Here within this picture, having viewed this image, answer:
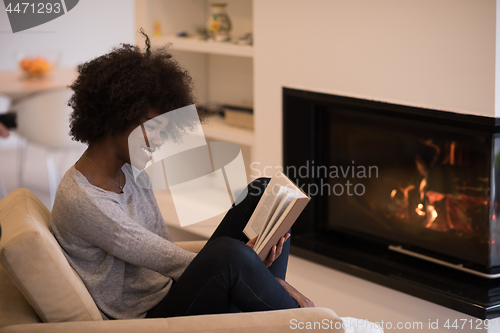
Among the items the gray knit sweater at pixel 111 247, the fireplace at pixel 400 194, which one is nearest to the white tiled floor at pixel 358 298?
the fireplace at pixel 400 194

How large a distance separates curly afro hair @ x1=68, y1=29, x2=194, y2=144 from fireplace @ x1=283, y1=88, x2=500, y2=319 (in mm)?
877

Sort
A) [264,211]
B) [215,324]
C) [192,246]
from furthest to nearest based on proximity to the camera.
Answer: [192,246], [264,211], [215,324]

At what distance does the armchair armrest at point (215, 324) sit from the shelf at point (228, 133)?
1320 millimetres

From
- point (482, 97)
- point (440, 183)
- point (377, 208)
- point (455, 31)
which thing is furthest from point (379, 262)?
point (455, 31)

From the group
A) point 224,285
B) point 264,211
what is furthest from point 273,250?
point 224,285

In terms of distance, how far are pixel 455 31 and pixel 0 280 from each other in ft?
4.87

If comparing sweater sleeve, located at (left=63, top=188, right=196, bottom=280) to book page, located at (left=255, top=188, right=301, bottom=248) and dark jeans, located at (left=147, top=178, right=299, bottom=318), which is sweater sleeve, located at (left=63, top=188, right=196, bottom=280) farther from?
book page, located at (left=255, top=188, right=301, bottom=248)

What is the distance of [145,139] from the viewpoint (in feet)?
4.15

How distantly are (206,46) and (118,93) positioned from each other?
1.33m

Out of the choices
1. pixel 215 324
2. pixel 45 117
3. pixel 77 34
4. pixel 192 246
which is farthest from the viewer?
pixel 77 34

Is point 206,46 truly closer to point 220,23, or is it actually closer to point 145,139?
point 220,23

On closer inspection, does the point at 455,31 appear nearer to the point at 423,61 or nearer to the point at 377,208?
the point at 423,61

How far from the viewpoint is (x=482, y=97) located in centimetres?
159

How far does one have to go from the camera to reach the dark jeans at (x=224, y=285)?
1148 mm
